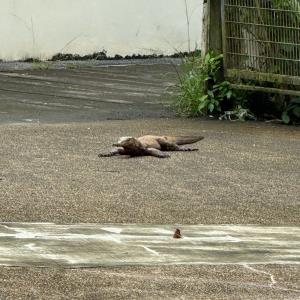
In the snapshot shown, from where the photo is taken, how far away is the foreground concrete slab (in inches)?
189

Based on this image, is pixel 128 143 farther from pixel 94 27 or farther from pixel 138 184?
pixel 94 27

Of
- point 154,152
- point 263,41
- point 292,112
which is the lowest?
point 154,152

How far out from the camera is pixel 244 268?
4.74 m

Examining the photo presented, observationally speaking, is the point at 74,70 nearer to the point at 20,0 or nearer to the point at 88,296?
the point at 20,0

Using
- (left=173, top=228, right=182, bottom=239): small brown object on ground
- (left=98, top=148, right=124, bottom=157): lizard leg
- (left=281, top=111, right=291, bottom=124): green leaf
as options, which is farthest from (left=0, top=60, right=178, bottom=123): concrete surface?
(left=173, top=228, right=182, bottom=239): small brown object on ground

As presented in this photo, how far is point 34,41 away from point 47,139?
6419 mm

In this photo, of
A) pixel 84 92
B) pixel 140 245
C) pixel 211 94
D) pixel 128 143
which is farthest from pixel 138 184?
pixel 84 92

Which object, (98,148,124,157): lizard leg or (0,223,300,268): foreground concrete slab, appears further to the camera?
(98,148,124,157): lizard leg

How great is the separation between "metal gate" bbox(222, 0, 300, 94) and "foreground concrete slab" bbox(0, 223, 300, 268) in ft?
15.3

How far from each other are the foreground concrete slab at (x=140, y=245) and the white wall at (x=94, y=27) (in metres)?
9.47

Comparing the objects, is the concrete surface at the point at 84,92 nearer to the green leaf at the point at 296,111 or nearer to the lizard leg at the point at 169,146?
the green leaf at the point at 296,111

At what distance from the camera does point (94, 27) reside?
50.6ft

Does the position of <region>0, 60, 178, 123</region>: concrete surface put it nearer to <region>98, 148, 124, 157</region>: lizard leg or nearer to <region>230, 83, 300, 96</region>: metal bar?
<region>230, 83, 300, 96</region>: metal bar

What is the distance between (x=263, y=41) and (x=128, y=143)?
2.86 m
